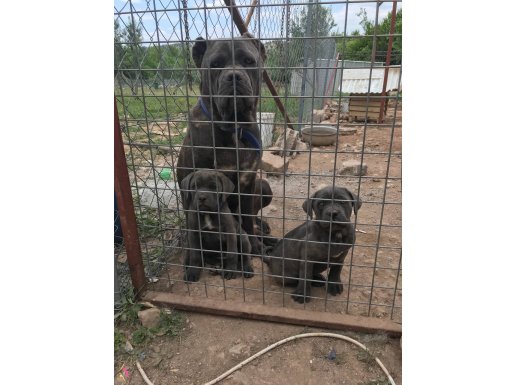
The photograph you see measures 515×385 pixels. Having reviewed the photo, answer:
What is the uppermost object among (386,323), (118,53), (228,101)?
(118,53)

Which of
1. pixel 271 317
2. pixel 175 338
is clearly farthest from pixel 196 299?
pixel 271 317

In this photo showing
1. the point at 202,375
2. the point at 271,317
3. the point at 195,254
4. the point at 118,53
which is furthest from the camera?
the point at 195,254

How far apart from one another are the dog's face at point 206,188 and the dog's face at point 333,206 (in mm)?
703

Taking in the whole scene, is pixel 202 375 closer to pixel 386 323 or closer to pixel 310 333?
pixel 310 333

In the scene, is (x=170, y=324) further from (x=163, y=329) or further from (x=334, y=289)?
(x=334, y=289)

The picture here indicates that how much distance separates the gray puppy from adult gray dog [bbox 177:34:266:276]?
0.12 m

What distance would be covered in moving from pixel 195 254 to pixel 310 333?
1.17m

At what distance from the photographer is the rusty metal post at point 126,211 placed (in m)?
2.35

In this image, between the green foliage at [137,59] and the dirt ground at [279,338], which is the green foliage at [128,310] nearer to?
the dirt ground at [279,338]

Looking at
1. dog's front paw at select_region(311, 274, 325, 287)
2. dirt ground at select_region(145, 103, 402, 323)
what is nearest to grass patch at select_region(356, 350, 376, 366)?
dirt ground at select_region(145, 103, 402, 323)

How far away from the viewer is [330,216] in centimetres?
238

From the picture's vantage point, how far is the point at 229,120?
2828mm

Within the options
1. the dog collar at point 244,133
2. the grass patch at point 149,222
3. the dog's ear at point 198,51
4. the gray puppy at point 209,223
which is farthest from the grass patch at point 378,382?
the dog's ear at point 198,51

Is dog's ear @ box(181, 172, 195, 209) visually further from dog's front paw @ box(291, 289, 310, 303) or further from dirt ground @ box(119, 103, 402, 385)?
dog's front paw @ box(291, 289, 310, 303)
